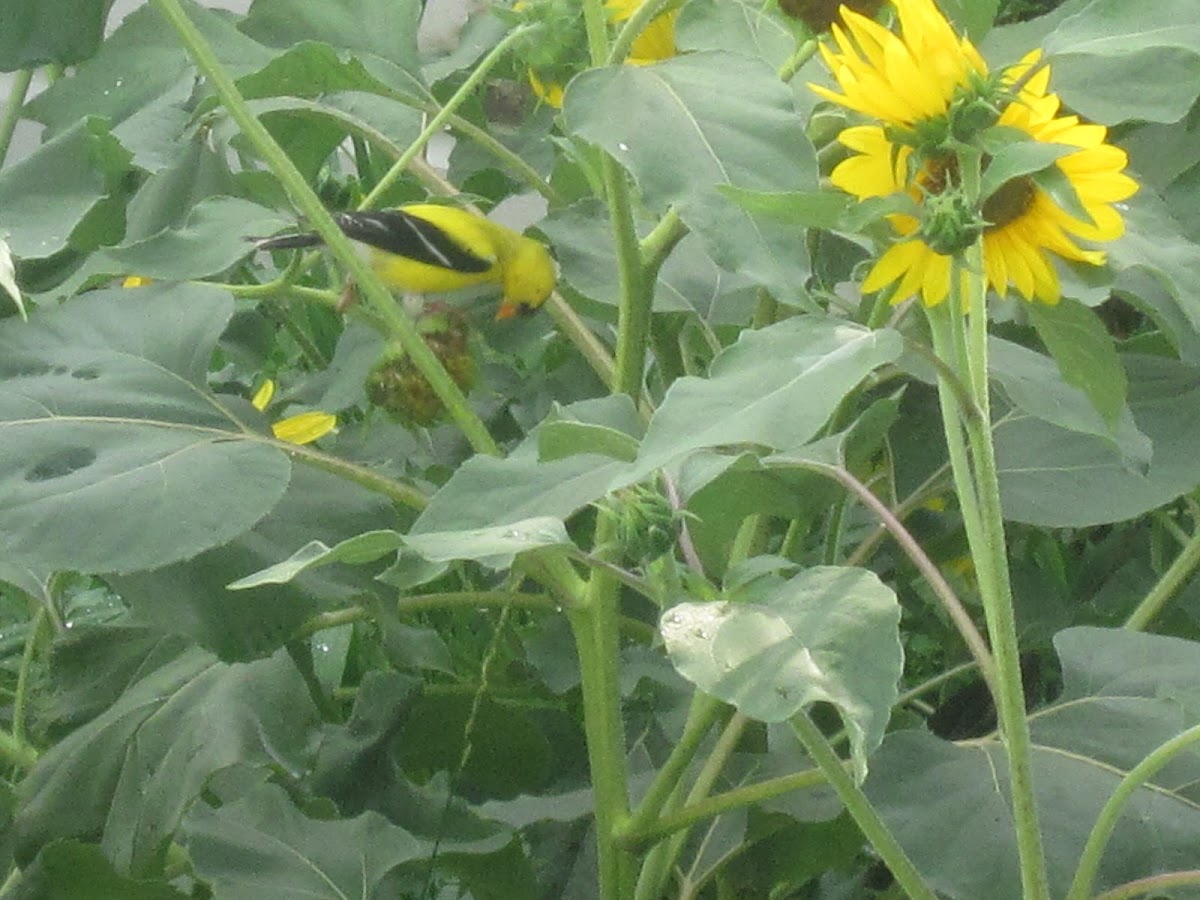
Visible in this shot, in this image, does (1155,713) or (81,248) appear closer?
(1155,713)

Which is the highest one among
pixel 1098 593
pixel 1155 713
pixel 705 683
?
pixel 705 683

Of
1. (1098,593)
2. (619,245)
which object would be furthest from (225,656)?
(1098,593)

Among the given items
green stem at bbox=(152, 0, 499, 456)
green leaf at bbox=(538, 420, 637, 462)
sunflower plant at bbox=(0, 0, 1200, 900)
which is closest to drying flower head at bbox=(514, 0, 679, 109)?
sunflower plant at bbox=(0, 0, 1200, 900)

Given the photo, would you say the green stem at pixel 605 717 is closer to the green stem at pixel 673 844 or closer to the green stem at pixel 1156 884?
the green stem at pixel 673 844

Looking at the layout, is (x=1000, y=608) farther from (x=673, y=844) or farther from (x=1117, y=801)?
(x=673, y=844)

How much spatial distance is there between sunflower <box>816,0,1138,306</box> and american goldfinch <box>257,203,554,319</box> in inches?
9.9

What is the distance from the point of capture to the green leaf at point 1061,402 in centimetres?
44

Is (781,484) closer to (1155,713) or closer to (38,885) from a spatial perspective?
(1155,713)

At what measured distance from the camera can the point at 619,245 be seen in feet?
1.58

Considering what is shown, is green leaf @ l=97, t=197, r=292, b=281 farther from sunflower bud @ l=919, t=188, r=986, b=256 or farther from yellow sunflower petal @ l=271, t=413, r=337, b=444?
sunflower bud @ l=919, t=188, r=986, b=256

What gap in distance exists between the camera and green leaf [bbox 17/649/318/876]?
53 centimetres

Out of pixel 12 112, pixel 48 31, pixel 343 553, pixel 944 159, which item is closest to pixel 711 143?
pixel 944 159

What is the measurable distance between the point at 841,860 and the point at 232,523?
27cm

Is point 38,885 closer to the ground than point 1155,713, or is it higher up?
closer to the ground
